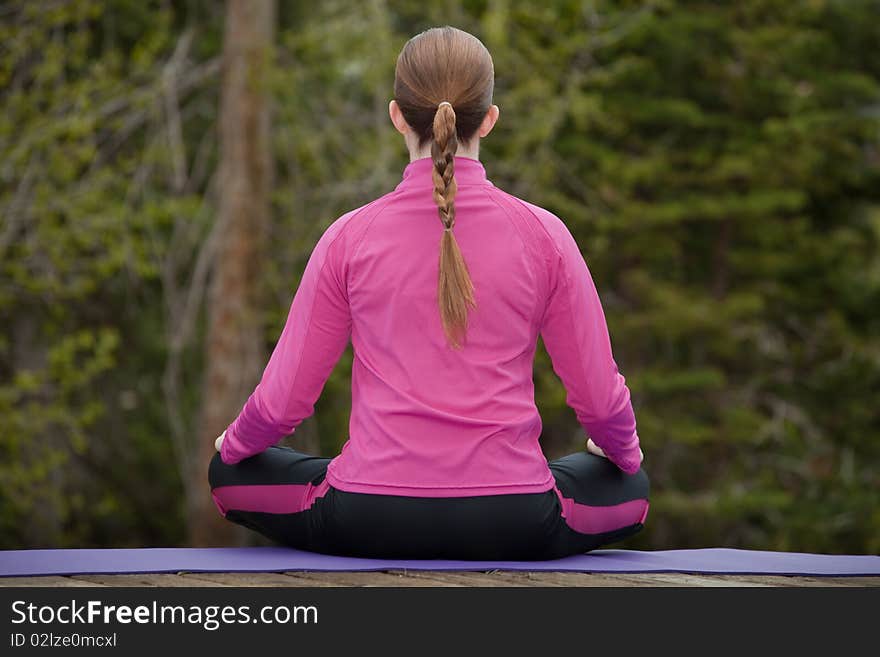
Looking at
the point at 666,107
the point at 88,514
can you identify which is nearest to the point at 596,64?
the point at 666,107

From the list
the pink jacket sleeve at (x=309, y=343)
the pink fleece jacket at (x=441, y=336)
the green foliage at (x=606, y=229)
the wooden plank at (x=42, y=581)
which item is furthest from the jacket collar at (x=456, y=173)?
the green foliage at (x=606, y=229)

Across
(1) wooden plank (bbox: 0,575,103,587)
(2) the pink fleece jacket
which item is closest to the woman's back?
(2) the pink fleece jacket

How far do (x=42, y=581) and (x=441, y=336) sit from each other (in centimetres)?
97

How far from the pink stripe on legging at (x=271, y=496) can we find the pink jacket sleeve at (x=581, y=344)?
60cm

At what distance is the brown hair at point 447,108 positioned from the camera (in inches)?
111

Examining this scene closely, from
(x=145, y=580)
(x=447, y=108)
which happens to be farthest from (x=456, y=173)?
(x=145, y=580)

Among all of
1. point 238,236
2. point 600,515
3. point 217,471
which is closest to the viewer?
point 600,515

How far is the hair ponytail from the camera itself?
9.25 ft

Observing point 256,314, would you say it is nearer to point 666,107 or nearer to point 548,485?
point 666,107

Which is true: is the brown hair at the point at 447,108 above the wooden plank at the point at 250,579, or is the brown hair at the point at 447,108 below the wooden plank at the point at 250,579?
above

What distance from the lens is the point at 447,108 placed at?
2.85 m

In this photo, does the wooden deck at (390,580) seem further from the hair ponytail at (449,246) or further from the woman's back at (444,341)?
the hair ponytail at (449,246)

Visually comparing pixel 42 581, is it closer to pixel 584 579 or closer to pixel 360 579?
pixel 360 579

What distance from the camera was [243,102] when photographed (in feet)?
28.5
